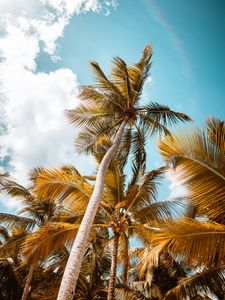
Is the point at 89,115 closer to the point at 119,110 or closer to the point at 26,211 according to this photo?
the point at 119,110

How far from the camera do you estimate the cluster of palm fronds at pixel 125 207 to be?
14.6 ft

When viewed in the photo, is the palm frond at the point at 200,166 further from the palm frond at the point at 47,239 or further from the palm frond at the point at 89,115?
the palm frond at the point at 89,115

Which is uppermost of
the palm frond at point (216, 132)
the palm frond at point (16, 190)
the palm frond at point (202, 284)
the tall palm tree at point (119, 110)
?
the tall palm tree at point (119, 110)

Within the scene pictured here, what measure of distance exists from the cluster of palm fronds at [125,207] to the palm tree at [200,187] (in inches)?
0.7

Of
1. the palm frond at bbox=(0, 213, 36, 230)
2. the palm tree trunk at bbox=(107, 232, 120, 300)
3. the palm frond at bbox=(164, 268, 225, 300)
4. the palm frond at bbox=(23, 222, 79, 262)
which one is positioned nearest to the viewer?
the palm tree trunk at bbox=(107, 232, 120, 300)

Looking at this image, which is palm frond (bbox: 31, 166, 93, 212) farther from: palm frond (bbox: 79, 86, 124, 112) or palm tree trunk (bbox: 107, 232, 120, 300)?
palm frond (bbox: 79, 86, 124, 112)

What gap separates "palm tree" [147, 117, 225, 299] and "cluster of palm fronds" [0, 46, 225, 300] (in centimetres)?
2

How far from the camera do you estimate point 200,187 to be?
447cm

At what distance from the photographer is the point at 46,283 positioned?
497 inches

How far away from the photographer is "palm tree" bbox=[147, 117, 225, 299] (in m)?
4.31

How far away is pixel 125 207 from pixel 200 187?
4533 millimetres

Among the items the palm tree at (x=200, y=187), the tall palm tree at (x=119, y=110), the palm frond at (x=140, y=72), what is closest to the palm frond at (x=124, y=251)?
the tall palm tree at (x=119, y=110)

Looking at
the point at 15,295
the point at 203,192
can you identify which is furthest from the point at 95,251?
the point at 203,192

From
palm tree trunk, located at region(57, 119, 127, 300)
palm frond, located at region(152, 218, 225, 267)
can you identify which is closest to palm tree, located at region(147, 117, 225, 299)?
palm frond, located at region(152, 218, 225, 267)
